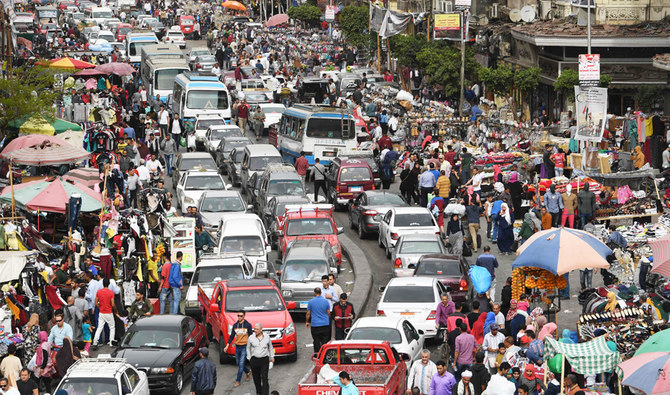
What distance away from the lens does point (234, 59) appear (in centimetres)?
7350

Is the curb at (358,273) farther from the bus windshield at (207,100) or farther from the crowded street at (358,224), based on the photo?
the bus windshield at (207,100)

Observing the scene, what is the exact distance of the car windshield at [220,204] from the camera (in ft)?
112

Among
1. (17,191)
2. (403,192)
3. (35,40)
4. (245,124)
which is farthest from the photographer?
(35,40)

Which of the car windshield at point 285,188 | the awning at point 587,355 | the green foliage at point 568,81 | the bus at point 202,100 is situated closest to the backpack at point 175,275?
the car windshield at point 285,188

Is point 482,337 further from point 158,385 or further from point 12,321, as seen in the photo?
point 12,321

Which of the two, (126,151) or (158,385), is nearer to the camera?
(158,385)

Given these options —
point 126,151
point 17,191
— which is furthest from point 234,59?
point 17,191

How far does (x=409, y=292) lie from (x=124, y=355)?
5.78 meters

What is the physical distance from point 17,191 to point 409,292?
444 inches

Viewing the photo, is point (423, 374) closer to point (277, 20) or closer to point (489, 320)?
point (489, 320)

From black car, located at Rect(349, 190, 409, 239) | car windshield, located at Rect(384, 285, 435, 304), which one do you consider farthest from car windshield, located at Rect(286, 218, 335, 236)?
car windshield, located at Rect(384, 285, 435, 304)

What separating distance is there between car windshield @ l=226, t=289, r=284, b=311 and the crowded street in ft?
0.19

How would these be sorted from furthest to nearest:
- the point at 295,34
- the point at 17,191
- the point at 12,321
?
the point at 295,34 → the point at 17,191 → the point at 12,321

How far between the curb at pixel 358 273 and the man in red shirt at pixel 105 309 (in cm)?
522
